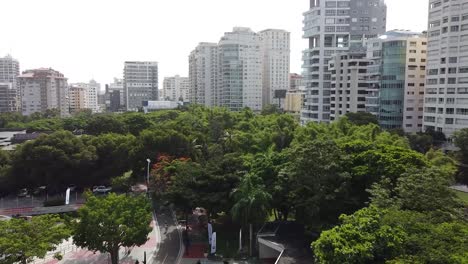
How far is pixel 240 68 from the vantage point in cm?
11950

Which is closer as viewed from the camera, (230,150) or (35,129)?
(230,150)

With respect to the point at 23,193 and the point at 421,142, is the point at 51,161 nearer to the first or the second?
the point at 23,193

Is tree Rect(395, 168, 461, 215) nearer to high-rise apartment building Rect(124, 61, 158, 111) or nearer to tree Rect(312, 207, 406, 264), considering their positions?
tree Rect(312, 207, 406, 264)

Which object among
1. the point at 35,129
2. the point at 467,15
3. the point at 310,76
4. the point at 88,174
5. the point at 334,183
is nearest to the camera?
the point at 334,183

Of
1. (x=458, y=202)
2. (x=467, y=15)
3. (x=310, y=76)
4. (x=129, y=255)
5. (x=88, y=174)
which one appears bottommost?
(x=129, y=255)

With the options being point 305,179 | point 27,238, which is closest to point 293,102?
point 305,179

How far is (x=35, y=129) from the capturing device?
6888cm

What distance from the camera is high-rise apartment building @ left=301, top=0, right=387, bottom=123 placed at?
74.8m

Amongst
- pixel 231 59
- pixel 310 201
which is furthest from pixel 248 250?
pixel 231 59

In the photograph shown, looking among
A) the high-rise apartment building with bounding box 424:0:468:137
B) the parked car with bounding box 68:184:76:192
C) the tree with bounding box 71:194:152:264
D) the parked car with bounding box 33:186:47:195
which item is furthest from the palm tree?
the high-rise apartment building with bounding box 424:0:468:137

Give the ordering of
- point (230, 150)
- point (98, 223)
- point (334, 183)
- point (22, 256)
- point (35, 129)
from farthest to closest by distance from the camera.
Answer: point (35, 129) → point (230, 150) → point (334, 183) → point (98, 223) → point (22, 256)

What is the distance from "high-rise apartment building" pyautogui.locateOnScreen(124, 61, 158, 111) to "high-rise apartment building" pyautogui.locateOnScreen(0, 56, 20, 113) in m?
39.4

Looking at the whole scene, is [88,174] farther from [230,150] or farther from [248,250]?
[248,250]

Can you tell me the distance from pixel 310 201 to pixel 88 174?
2642 centimetres
